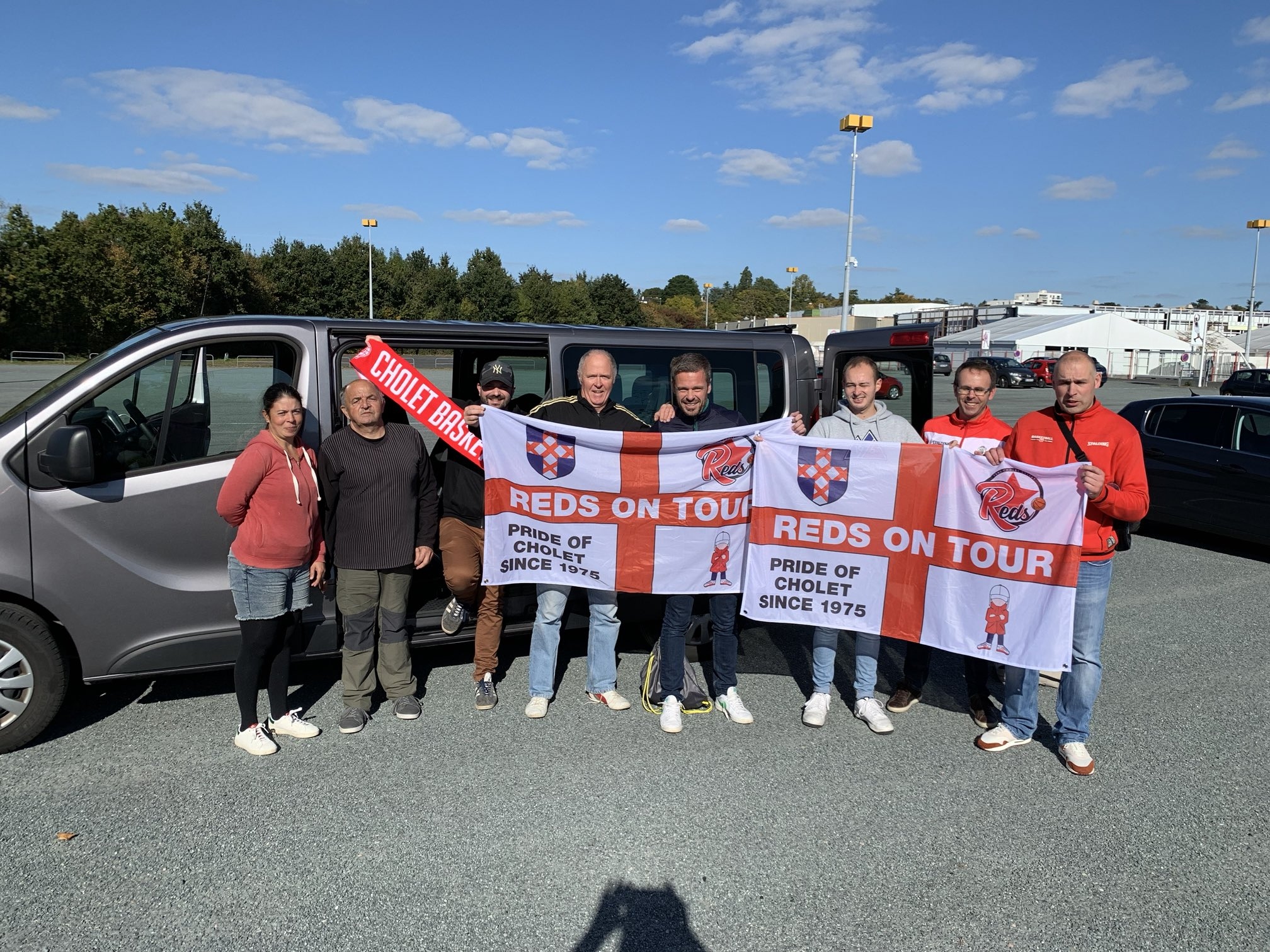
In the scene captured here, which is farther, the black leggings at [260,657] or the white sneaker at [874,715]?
the white sneaker at [874,715]

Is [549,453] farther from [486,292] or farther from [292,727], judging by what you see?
[486,292]

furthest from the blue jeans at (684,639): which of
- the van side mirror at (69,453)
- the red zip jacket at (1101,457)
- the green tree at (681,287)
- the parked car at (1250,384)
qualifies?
the green tree at (681,287)

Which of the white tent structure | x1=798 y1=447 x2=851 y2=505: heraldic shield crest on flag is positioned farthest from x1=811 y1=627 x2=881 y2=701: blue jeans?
the white tent structure

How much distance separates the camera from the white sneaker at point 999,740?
4062mm

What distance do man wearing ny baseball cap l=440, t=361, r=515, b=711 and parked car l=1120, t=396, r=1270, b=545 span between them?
273 inches

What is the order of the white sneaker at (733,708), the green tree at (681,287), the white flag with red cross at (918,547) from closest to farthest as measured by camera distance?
the white flag with red cross at (918,547)
the white sneaker at (733,708)
the green tree at (681,287)

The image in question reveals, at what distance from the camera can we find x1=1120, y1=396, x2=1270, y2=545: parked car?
7.95 meters

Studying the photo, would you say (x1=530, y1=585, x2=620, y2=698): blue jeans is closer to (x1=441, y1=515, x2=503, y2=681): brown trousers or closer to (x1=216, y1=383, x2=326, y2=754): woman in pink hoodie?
(x1=441, y1=515, x2=503, y2=681): brown trousers

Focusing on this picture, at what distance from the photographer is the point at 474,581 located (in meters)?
4.50

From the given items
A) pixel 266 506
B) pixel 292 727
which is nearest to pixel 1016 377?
pixel 292 727

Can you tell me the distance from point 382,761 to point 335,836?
612 millimetres

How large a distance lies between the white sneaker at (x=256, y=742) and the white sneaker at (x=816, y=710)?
266 cm

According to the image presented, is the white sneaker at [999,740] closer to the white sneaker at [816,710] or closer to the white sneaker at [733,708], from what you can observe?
the white sneaker at [816,710]

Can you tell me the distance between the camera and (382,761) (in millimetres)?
3857
